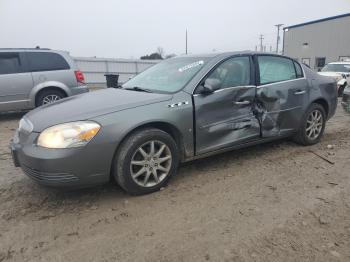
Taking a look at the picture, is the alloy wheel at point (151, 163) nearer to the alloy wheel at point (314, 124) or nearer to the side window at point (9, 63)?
the alloy wheel at point (314, 124)

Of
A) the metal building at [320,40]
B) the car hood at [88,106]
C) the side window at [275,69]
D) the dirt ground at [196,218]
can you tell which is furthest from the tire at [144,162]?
the metal building at [320,40]

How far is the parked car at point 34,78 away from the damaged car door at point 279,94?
219 inches

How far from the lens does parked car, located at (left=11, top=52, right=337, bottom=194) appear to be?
309 cm

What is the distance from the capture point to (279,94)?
4.52 metres

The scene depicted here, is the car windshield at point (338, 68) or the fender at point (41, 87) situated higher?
the fender at point (41, 87)

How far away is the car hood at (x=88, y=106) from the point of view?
3211mm

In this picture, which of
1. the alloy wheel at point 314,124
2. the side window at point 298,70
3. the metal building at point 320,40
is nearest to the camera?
the side window at point 298,70

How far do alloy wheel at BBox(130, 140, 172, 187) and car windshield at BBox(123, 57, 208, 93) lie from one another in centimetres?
75

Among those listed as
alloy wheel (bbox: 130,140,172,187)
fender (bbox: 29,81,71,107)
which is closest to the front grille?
alloy wheel (bbox: 130,140,172,187)

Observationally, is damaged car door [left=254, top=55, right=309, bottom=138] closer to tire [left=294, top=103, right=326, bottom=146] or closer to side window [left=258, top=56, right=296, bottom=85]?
side window [left=258, top=56, right=296, bottom=85]

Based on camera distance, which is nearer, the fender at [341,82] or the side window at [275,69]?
the side window at [275,69]

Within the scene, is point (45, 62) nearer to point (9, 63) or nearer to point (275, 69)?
point (9, 63)

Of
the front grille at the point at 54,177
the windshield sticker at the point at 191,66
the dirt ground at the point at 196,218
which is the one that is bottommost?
the dirt ground at the point at 196,218

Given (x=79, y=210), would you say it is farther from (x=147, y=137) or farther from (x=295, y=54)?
(x=295, y=54)
